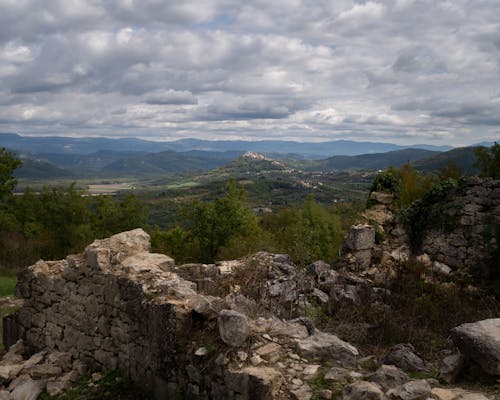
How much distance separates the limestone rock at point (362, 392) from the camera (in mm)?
4680

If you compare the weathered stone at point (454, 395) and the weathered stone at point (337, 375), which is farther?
the weathered stone at point (337, 375)

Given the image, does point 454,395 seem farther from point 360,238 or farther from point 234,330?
point 360,238

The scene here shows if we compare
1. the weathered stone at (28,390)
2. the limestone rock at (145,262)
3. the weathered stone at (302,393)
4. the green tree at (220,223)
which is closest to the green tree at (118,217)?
the green tree at (220,223)

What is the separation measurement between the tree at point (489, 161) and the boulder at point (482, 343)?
1964 cm

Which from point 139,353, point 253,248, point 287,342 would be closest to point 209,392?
point 287,342

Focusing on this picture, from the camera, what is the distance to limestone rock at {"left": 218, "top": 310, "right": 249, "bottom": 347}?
5707 millimetres

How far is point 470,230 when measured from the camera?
46.8 feet

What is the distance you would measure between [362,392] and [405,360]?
70.8 inches

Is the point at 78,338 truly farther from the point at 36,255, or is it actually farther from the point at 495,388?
the point at 36,255

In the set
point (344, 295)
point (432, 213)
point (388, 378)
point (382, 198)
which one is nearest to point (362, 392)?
point (388, 378)

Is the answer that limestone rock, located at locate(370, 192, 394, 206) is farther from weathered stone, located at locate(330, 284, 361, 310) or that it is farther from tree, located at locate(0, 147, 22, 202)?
tree, located at locate(0, 147, 22, 202)

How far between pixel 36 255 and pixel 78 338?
→ 914 inches

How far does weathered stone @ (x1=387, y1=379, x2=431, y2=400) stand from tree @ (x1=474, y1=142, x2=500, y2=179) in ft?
68.0

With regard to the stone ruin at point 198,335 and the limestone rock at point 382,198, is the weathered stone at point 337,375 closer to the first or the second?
the stone ruin at point 198,335
